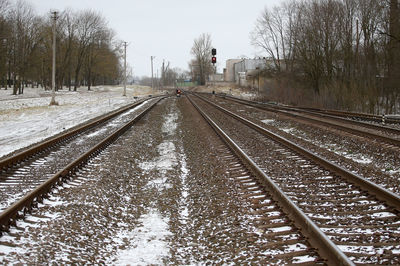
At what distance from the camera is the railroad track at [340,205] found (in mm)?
4340

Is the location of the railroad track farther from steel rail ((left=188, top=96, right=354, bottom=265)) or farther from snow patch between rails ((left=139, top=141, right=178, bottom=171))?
snow patch between rails ((left=139, top=141, right=178, bottom=171))

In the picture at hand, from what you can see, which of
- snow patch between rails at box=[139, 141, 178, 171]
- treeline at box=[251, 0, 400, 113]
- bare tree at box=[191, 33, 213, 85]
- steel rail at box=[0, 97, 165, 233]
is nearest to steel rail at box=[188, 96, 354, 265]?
snow patch between rails at box=[139, 141, 178, 171]

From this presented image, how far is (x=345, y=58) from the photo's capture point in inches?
1528

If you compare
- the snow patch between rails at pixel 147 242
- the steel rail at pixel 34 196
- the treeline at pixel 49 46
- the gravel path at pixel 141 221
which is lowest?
the snow patch between rails at pixel 147 242

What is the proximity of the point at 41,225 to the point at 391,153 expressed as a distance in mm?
9215

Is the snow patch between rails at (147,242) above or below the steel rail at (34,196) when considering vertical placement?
below

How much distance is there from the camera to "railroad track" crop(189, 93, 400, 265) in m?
4.34

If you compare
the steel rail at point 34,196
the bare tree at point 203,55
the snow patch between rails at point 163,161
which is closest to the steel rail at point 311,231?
the snow patch between rails at point 163,161

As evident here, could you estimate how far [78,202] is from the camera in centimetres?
658

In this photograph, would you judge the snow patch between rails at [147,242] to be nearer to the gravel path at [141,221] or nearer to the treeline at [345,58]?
the gravel path at [141,221]

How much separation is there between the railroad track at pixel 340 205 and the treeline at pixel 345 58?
24409mm

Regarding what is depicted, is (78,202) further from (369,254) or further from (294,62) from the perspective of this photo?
(294,62)

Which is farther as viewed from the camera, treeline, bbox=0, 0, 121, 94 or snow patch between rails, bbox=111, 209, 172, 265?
treeline, bbox=0, 0, 121, 94

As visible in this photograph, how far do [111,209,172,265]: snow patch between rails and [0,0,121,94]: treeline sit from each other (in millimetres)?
46337
